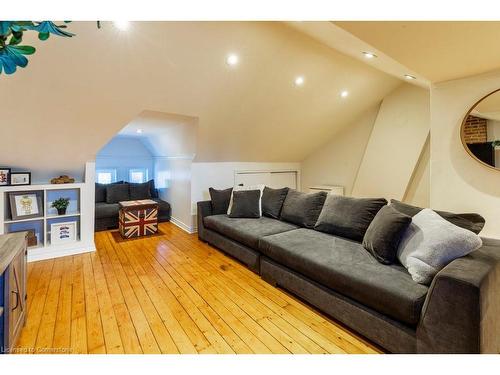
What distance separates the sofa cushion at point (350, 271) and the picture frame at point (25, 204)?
2933 mm

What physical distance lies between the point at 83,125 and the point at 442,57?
353 centimetres

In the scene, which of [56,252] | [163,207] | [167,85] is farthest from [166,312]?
[163,207]

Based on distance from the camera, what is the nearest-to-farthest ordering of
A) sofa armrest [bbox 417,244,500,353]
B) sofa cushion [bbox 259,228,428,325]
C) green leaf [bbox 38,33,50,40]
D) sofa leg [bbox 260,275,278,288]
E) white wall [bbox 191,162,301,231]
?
green leaf [bbox 38,33,50,40], sofa armrest [bbox 417,244,500,353], sofa cushion [bbox 259,228,428,325], sofa leg [bbox 260,275,278,288], white wall [bbox 191,162,301,231]

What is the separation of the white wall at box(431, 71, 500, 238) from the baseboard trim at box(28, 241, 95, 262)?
4.18 meters

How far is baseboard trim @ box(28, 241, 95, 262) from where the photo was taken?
3.07 meters

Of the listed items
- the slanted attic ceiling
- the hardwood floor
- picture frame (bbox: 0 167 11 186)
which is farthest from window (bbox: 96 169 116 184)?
the hardwood floor

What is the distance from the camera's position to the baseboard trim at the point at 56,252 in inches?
121

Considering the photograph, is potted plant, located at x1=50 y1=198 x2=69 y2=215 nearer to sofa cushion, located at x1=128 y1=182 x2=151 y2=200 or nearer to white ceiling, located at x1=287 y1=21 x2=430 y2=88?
sofa cushion, located at x1=128 y1=182 x2=151 y2=200

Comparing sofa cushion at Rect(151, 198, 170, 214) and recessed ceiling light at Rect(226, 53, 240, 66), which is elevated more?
recessed ceiling light at Rect(226, 53, 240, 66)

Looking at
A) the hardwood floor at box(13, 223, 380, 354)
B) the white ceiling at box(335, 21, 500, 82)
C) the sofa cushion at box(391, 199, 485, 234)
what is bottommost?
the hardwood floor at box(13, 223, 380, 354)

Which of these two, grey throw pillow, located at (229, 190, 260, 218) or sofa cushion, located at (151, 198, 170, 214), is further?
sofa cushion, located at (151, 198, 170, 214)

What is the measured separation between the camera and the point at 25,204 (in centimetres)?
307

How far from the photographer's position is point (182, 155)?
14.8 feet
